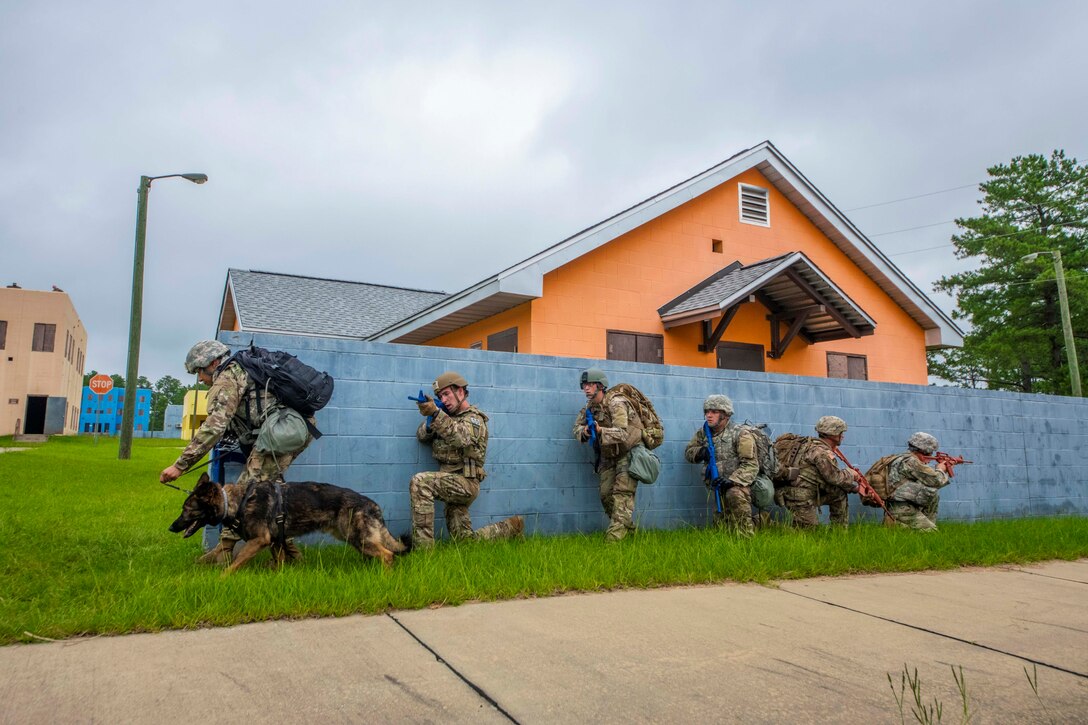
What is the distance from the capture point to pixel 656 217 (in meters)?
12.9

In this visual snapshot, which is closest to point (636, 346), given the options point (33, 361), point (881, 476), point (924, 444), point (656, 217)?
point (656, 217)

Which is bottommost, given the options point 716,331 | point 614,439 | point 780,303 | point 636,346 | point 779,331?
point 614,439

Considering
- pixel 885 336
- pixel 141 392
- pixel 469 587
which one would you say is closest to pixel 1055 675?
pixel 469 587

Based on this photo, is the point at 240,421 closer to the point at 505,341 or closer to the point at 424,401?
the point at 424,401

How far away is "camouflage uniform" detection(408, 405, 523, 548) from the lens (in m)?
6.34

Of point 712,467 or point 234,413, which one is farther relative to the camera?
point 712,467

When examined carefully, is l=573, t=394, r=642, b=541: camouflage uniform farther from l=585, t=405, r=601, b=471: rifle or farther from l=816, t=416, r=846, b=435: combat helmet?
l=816, t=416, r=846, b=435: combat helmet

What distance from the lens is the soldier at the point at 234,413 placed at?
18.4 ft

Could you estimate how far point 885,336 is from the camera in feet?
49.1

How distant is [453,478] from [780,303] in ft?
28.2

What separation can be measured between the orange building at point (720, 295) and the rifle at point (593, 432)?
384 centimetres

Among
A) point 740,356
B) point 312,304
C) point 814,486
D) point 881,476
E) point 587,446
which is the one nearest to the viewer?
point 587,446

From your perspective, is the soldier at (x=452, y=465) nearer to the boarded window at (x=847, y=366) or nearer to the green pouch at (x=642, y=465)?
the green pouch at (x=642, y=465)

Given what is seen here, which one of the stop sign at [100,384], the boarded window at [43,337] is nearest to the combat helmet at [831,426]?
the stop sign at [100,384]
